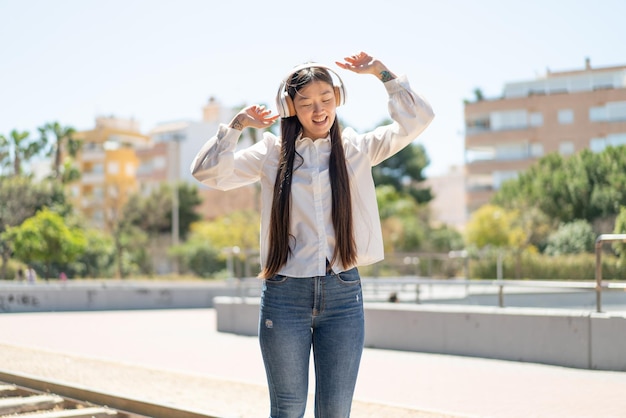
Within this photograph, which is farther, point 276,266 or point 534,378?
point 534,378

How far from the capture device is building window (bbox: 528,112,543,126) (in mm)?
65438

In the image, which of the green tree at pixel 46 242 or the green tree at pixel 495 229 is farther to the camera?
the green tree at pixel 495 229

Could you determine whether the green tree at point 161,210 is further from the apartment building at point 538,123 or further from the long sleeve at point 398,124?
the long sleeve at point 398,124

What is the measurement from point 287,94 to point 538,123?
211 ft

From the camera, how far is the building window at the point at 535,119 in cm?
6544

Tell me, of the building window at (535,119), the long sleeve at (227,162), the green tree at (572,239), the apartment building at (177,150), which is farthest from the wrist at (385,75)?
the apartment building at (177,150)

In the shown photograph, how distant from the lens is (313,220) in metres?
3.45

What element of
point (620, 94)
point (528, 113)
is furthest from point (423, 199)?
point (620, 94)

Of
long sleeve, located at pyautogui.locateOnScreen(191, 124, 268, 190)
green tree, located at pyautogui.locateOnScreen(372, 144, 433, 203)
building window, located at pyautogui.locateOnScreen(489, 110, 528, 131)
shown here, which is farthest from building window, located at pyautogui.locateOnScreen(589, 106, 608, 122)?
long sleeve, located at pyautogui.locateOnScreen(191, 124, 268, 190)

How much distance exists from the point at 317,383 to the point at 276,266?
0.48 m

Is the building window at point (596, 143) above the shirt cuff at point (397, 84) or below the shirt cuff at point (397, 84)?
above

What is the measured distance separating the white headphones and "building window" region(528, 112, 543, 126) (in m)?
64.1

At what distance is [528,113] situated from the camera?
66500 mm

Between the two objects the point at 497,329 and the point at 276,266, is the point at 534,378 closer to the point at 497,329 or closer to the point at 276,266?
the point at 497,329
